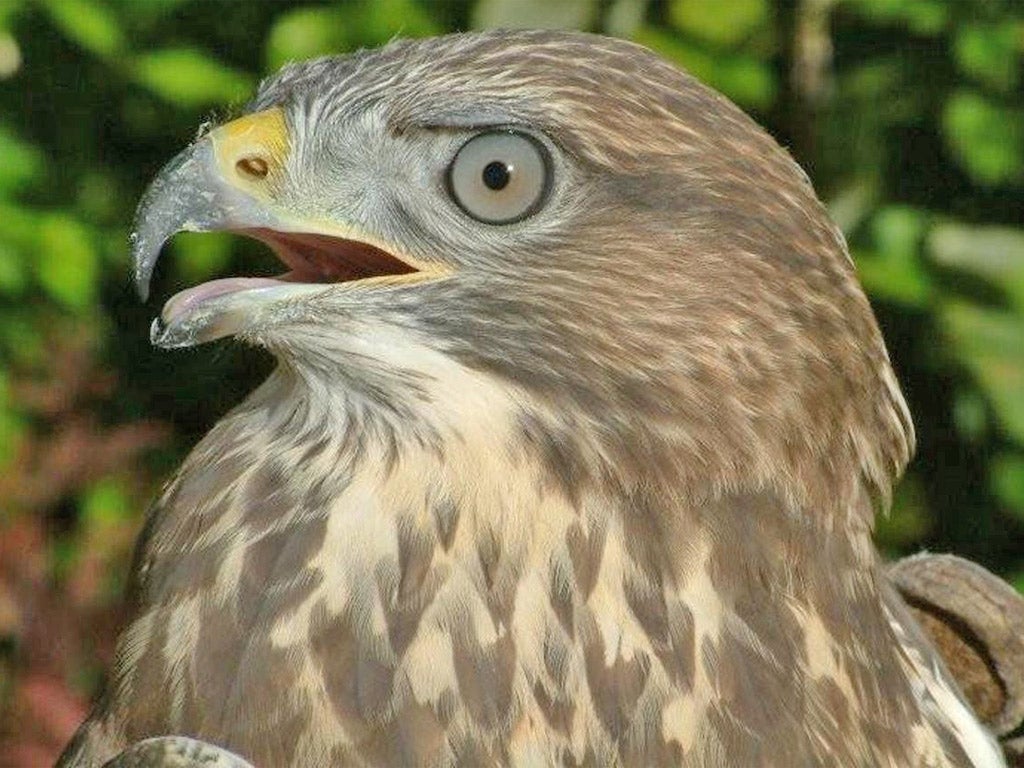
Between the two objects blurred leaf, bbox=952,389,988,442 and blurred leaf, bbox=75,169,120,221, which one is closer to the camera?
blurred leaf, bbox=952,389,988,442

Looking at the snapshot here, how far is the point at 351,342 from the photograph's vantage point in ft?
Result: 7.04

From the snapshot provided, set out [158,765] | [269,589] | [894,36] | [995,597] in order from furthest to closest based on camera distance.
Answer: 1. [894,36]
2. [995,597]
3. [269,589]
4. [158,765]

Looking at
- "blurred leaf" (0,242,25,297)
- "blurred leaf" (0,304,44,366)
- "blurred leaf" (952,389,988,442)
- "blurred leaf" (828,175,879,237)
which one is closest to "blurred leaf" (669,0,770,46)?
"blurred leaf" (828,175,879,237)

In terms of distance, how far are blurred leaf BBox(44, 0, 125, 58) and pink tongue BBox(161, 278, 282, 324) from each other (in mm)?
1824

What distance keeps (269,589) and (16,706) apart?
2.07 m

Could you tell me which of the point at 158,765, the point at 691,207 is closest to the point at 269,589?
the point at 158,765

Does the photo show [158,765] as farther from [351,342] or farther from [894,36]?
[894,36]

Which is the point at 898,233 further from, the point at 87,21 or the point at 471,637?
the point at 471,637

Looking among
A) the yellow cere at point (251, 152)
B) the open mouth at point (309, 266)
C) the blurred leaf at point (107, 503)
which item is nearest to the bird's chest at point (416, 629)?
the open mouth at point (309, 266)

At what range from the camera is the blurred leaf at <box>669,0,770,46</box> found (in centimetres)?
379

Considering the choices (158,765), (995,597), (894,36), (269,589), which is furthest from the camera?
(894,36)

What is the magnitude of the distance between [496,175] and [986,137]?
190 centimetres

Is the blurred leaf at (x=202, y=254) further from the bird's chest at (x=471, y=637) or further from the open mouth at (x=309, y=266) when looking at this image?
the bird's chest at (x=471, y=637)

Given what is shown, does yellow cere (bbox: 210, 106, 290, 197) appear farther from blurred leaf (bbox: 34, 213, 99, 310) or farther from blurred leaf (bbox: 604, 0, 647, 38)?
blurred leaf (bbox: 34, 213, 99, 310)
